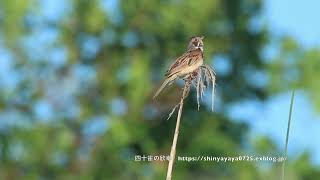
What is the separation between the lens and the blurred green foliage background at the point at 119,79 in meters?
2.67

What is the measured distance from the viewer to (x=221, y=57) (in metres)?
2.68

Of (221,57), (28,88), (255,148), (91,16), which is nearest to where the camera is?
(255,148)

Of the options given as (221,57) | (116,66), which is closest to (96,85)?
(116,66)

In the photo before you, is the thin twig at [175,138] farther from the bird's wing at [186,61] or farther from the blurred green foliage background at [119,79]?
the blurred green foliage background at [119,79]

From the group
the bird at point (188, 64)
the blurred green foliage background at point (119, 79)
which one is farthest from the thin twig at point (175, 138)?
the blurred green foliage background at point (119, 79)

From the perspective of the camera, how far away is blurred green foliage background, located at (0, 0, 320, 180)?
2.67 metres

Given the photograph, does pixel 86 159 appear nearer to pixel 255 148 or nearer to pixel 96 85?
pixel 96 85

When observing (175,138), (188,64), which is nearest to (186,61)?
(188,64)

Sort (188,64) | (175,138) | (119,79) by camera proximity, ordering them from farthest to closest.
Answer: (119,79) → (188,64) → (175,138)

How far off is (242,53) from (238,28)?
0.36 feet

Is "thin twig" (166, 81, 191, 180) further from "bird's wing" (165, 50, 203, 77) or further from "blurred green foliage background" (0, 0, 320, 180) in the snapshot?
"blurred green foliage background" (0, 0, 320, 180)

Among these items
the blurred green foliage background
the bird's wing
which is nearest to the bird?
the bird's wing

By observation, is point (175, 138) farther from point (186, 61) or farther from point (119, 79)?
point (119, 79)

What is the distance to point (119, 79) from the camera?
2941mm
